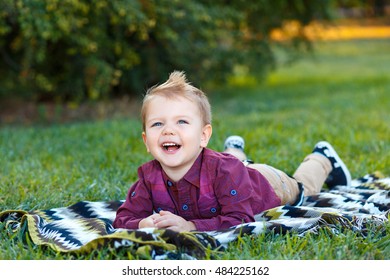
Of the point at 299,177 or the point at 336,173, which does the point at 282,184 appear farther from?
the point at 336,173

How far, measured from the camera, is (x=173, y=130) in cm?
338

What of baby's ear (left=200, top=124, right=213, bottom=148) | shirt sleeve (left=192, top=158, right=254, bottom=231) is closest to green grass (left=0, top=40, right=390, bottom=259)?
shirt sleeve (left=192, top=158, right=254, bottom=231)

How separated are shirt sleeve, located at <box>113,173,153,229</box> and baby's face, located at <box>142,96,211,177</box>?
20 centimetres

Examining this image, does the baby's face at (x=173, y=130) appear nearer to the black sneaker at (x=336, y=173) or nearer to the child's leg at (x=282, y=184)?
the child's leg at (x=282, y=184)

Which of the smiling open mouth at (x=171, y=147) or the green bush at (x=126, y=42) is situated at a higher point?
the green bush at (x=126, y=42)

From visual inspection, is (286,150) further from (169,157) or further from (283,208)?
(169,157)

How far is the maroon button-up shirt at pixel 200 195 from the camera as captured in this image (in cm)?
342

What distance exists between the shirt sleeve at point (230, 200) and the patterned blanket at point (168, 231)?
0.10 meters

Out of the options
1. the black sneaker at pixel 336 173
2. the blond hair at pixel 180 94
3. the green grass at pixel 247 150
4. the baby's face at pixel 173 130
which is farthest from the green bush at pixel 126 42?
the baby's face at pixel 173 130

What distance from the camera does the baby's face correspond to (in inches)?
133

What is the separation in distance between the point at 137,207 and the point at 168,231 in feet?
1.54

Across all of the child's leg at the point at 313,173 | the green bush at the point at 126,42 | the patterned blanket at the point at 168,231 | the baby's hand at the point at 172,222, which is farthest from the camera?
the green bush at the point at 126,42
